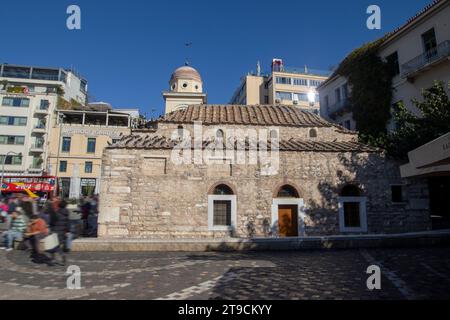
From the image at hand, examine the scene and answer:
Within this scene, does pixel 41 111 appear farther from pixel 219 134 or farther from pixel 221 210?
pixel 221 210

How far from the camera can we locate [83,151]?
1465 inches

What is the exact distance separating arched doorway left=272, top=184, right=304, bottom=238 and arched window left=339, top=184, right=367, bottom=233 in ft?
7.25

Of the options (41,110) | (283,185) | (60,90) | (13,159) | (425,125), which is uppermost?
(60,90)

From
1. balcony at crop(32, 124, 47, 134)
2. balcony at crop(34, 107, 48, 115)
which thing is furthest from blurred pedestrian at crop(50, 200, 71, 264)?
balcony at crop(34, 107, 48, 115)

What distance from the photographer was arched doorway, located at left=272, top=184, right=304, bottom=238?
45.7 ft

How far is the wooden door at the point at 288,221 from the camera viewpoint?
555 inches

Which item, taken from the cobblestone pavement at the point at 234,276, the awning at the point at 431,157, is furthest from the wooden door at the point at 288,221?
the awning at the point at 431,157

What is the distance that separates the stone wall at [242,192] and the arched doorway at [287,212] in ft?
0.89

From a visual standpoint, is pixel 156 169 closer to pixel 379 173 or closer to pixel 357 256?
pixel 357 256

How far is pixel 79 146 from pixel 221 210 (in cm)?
3089

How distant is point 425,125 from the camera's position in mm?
13422

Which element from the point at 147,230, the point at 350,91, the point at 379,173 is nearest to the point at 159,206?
→ the point at 147,230

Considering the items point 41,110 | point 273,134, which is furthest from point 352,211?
point 41,110
